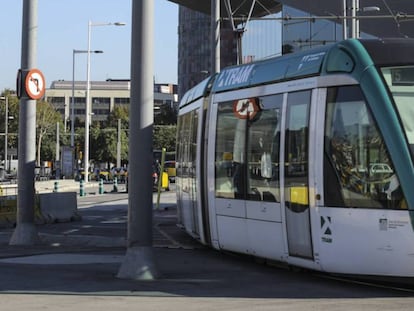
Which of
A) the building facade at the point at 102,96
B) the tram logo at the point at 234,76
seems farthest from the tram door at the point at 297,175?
the building facade at the point at 102,96

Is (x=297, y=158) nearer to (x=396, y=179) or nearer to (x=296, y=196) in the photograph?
(x=296, y=196)

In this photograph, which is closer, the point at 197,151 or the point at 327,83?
the point at 327,83

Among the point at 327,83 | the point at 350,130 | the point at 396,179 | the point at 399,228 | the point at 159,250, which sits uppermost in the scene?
the point at 327,83

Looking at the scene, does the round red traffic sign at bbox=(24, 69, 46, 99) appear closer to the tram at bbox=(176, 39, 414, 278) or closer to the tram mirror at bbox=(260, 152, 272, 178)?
the tram at bbox=(176, 39, 414, 278)

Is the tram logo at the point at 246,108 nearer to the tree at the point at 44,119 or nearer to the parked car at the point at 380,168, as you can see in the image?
the parked car at the point at 380,168

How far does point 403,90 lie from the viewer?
778 centimetres

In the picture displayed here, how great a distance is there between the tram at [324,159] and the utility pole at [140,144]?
5.25 feet

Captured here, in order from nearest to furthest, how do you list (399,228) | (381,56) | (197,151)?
(399,228)
(381,56)
(197,151)

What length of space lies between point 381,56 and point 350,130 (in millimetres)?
1016

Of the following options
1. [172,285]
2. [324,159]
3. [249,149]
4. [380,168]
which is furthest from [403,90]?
[172,285]

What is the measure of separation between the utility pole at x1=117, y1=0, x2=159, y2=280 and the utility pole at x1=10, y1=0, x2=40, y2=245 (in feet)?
17.0

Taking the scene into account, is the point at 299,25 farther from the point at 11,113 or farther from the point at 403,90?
the point at 11,113

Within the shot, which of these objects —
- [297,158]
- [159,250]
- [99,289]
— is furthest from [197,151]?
[99,289]

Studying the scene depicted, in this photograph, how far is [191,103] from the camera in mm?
12492
